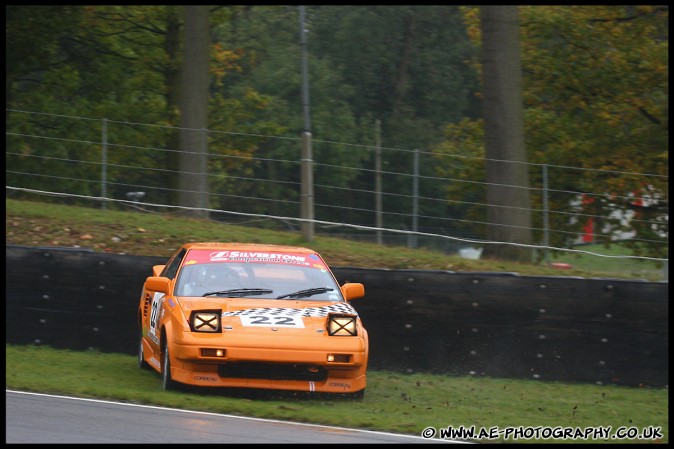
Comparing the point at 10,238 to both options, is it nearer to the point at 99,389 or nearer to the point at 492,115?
the point at 99,389

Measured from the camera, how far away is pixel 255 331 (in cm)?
873

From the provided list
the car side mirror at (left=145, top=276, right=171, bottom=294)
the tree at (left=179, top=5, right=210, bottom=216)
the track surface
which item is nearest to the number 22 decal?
the car side mirror at (left=145, top=276, right=171, bottom=294)

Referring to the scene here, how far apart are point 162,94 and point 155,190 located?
12999 mm

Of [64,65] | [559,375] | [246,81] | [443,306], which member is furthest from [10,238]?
[246,81]

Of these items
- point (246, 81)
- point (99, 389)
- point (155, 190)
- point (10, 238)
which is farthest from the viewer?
point (246, 81)

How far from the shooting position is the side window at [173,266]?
10.2 meters

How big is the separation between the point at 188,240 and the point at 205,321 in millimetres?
6161

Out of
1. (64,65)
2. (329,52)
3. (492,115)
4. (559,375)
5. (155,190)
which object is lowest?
(559,375)

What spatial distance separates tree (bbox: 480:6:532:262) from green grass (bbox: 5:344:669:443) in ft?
16.1

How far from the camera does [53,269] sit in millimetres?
11203

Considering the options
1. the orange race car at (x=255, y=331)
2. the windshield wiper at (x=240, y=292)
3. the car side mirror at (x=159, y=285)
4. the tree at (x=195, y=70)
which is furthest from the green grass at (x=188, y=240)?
the car side mirror at (x=159, y=285)

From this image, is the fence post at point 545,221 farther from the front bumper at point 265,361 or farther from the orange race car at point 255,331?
the front bumper at point 265,361

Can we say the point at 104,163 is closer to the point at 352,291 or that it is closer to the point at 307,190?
the point at 307,190

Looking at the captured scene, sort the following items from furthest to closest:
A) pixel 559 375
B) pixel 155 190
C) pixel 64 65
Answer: pixel 64 65, pixel 155 190, pixel 559 375
